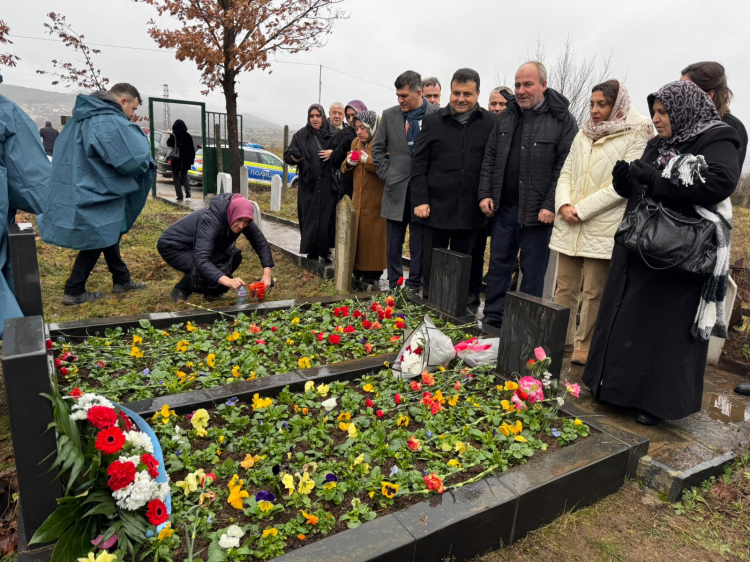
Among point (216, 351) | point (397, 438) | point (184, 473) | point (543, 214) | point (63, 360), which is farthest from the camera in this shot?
point (543, 214)

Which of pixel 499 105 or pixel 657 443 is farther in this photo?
pixel 499 105

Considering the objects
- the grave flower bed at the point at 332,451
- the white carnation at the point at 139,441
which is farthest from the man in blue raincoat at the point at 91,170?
the white carnation at the point at 139,441

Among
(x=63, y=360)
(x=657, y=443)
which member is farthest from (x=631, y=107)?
(x=63, y=360)

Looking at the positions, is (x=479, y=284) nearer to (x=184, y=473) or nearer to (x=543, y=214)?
(x=543, y=214)

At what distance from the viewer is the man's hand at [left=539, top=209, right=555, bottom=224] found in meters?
3.83

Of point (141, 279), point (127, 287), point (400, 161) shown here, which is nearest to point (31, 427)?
point (400, 161)

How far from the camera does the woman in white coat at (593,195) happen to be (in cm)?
342

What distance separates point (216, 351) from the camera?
361 centimetres

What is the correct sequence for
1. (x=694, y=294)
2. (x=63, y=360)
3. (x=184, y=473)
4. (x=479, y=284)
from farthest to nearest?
(x=479, y=284) → (x=63, y=360) → (x=694, y=294) → (x=184, y=473)

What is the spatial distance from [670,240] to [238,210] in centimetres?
318

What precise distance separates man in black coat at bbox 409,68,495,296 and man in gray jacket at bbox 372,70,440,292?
0.33 meters

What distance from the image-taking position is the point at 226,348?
3.69m

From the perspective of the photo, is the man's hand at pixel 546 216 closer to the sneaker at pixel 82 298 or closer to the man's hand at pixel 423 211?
the man's hand at pixel 423 211

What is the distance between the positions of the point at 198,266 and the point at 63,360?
1.43 m
